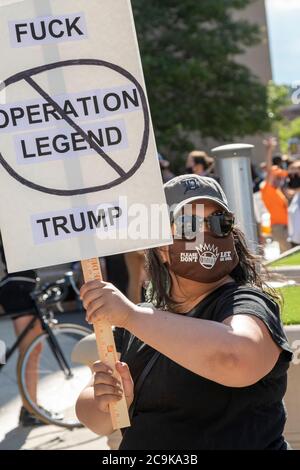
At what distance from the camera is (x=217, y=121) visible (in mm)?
25500

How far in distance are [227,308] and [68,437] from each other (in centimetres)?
399

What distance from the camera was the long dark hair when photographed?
276 centimetres

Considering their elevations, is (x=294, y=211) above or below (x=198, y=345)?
below

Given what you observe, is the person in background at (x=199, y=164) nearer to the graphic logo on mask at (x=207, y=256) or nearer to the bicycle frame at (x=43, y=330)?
the bicycle frame at (x=43, y=330)

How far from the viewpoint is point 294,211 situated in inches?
398

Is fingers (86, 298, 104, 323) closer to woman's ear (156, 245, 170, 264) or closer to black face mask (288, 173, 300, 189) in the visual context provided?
woman's ear (156, 245, 170, 264)

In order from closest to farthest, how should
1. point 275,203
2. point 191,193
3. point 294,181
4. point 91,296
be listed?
point 91,296, point 191,193, point 294,181, point 275,203

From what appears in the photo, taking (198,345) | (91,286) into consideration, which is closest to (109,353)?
(91,286)

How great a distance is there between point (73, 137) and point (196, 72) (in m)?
21.1

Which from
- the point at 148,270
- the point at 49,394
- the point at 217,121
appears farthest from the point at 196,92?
the point at 148,270

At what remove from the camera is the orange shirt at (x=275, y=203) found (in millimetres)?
11484

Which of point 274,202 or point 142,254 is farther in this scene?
point 274,202

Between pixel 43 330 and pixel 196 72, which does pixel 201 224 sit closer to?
pixel 43 330

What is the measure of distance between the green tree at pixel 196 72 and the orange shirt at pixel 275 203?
1184cm
